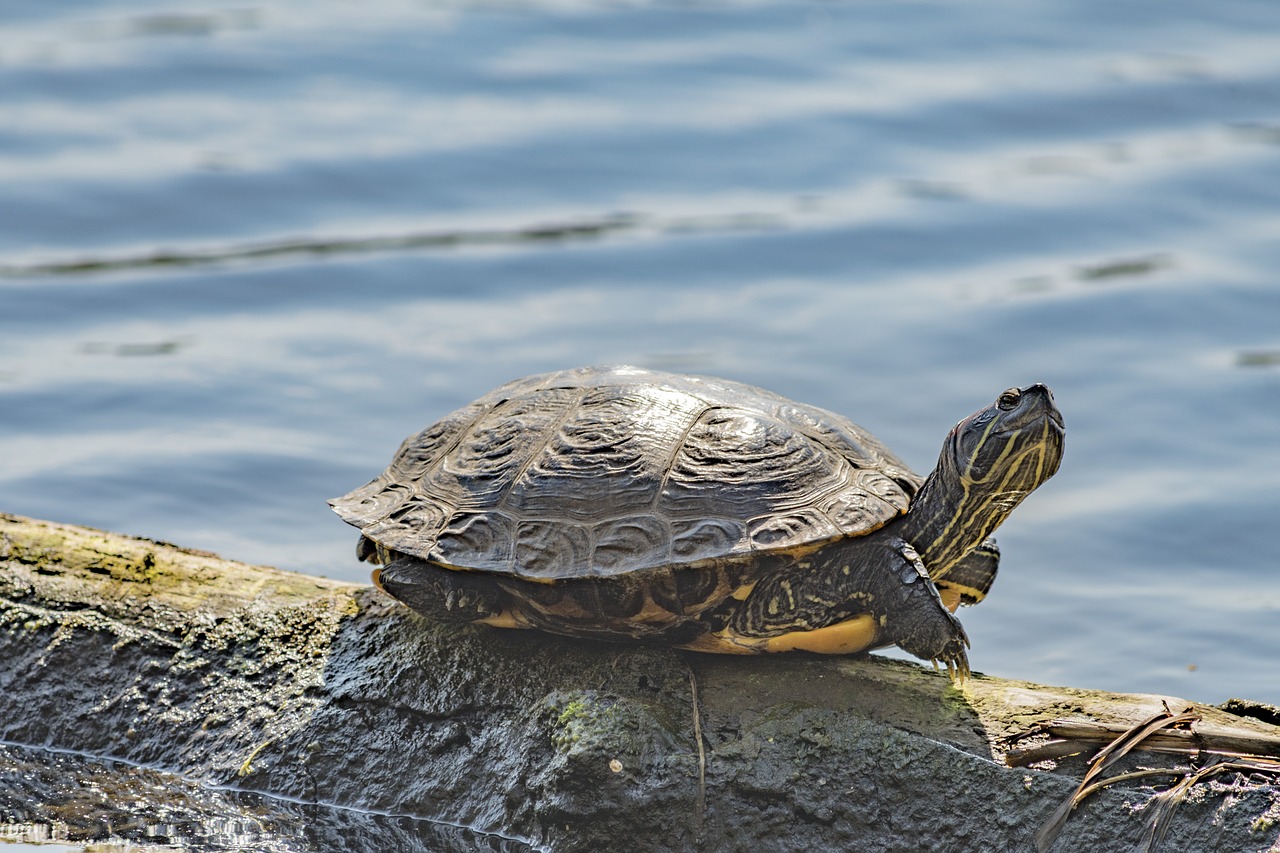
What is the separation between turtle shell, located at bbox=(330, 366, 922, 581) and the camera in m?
4.23

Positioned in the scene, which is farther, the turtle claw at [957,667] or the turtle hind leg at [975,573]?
the turtle hind leg at [975,573]

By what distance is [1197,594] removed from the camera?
7219 mm

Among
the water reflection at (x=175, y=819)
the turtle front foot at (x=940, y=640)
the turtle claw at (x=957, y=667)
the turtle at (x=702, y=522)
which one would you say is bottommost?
the water reflection at (x=175, y=819)

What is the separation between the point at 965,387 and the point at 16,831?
5.92m

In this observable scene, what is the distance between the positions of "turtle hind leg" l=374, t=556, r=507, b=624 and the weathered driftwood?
0.10 metres

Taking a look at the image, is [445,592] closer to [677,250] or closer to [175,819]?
[175,819]

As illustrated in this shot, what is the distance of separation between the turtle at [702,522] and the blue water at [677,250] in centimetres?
272

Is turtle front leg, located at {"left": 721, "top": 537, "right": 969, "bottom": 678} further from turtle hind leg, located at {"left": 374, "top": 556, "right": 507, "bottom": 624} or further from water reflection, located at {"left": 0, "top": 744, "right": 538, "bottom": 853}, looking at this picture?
water reflection, located at {"left": 0, "top": 744, "right": 538, "bottom": 853}

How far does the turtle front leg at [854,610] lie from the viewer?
412 centimetres

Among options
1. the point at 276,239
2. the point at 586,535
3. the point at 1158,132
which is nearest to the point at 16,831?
the point at 586,535

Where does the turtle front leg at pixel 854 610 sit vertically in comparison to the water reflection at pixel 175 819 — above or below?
above

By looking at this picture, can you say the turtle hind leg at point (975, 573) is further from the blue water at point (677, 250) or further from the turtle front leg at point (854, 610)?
the blue water at point (677, 250)

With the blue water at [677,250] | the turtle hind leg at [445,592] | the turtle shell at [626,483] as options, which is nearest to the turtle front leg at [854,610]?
the turtle shell at [626,483]

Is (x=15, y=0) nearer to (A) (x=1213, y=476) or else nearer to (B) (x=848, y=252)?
(B) (x=848, y=252)
